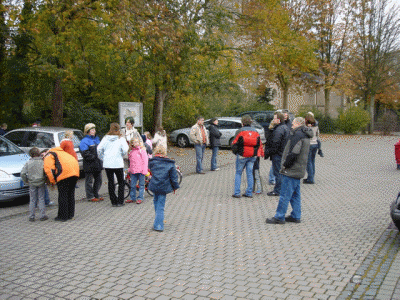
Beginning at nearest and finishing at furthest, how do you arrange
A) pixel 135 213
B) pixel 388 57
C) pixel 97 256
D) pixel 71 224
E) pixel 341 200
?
pixel 97 256 → pixel 71 224 → pixel 135 213 → pixel 341 200 → pixel 388 57

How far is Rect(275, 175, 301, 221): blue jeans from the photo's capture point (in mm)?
7596

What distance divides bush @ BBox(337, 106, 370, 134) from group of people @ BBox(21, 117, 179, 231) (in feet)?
94.2

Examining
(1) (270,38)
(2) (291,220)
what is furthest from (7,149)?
(1) (270,38)

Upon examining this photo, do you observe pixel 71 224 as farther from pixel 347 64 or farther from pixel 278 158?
pixel 347 64

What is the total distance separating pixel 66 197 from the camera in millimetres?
8141

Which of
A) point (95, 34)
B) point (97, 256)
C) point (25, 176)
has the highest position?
point (95, 34)

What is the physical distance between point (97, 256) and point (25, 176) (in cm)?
293

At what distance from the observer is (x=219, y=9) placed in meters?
19.9

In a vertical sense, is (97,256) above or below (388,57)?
below

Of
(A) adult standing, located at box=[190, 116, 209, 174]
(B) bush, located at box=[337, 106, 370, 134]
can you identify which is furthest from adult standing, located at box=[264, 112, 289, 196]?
(B) bush, located at box=[337, 106, 370, 134]

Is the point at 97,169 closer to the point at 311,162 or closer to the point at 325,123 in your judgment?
the point at 311,162

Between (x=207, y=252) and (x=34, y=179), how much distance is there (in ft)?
12.3

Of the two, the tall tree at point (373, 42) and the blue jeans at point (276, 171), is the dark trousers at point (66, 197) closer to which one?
the blue jeans at point (276, 171)

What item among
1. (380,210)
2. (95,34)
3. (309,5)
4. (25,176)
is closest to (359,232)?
(380,210)
